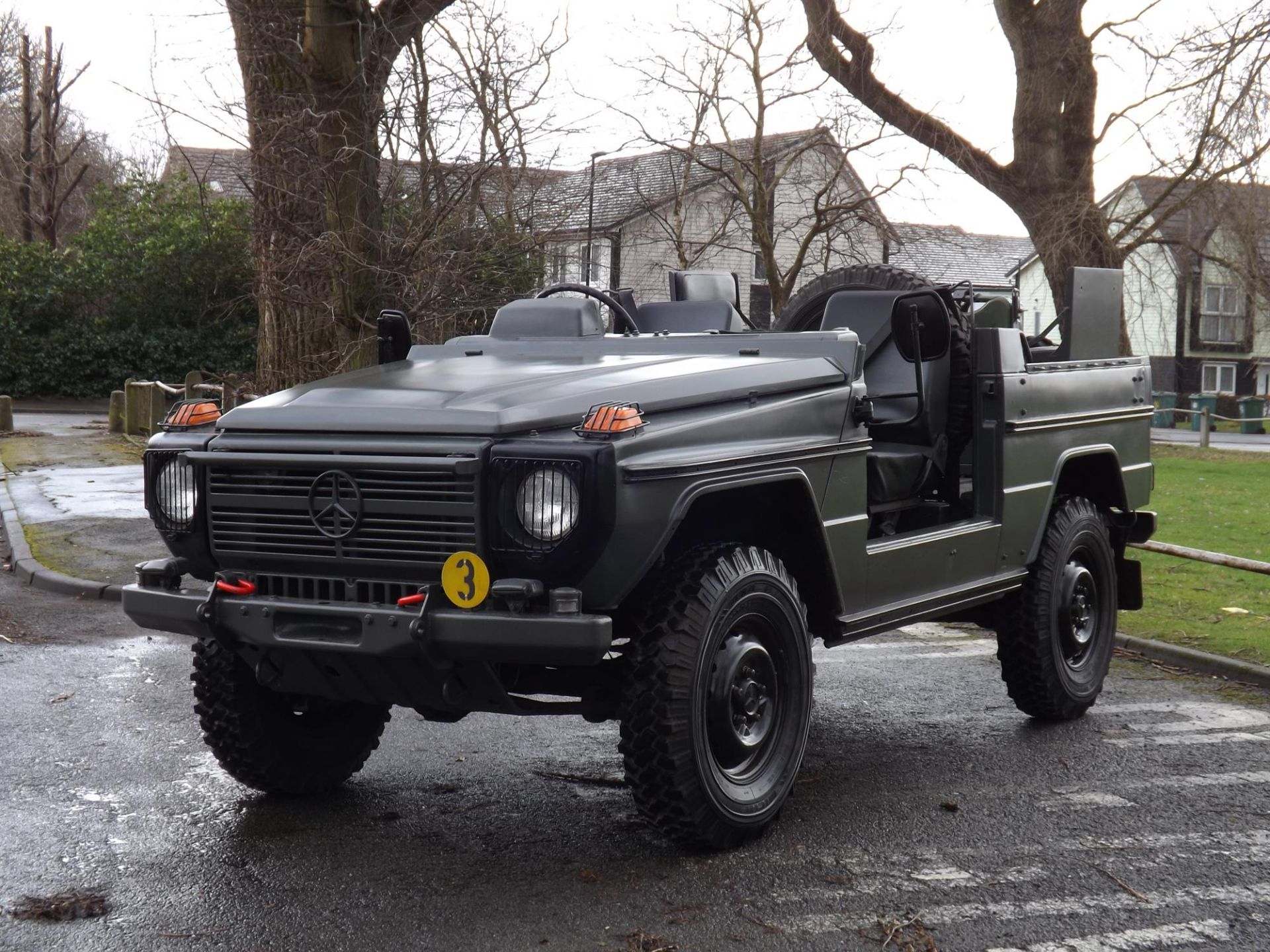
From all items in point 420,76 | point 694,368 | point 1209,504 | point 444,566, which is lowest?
point 1209,504

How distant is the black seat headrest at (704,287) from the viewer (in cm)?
699

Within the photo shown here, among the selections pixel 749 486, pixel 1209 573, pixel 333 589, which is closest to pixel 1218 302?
pixel 1209 573

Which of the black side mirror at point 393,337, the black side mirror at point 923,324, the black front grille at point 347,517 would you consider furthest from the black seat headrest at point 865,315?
the black front grille at point 347,517

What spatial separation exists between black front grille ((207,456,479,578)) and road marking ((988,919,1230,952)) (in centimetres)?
192

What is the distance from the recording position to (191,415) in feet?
16.2

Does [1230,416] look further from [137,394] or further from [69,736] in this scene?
[69,736]

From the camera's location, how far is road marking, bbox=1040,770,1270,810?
5.34m

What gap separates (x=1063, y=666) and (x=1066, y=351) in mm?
1469

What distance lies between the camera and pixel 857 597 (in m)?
5.31

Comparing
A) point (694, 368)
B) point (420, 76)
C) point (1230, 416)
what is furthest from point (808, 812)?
point (1230, 416)

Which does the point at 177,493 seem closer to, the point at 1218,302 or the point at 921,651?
the point at 921,651

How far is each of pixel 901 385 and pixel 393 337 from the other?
2.26m

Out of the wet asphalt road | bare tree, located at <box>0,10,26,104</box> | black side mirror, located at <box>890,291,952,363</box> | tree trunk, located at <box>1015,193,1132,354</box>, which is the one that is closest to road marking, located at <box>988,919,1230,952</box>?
the wet asphalt road

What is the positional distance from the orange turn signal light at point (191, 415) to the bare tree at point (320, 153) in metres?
8.27
